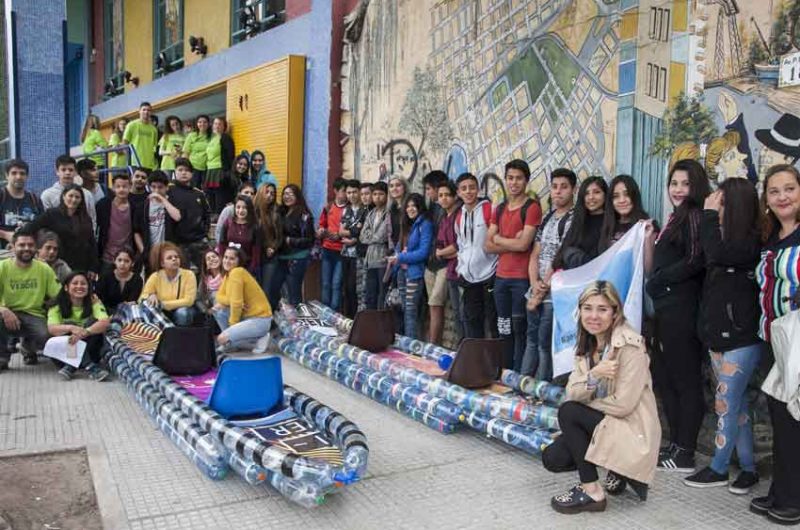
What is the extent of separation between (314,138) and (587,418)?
24.2ft

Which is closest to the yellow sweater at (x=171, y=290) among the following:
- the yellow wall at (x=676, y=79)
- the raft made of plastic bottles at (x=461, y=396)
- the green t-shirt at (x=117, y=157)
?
the raft made of plastic bottles at (x=461, y=396)

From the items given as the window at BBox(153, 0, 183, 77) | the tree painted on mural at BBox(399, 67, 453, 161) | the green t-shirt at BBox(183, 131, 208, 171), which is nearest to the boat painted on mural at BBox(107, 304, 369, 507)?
the tree painted on mural at BBox(399, 67, 453, 161)

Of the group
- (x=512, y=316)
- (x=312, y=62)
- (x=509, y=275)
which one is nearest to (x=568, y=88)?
(x=509, y=275)

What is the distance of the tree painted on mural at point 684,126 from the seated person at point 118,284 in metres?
5.40

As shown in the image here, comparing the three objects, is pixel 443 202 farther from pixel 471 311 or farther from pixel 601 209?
pixel 601 209

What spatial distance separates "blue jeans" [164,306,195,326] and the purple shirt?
2.75 m

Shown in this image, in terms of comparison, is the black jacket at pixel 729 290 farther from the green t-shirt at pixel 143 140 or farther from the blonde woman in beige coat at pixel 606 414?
the green t-shirt at pixel 143 140

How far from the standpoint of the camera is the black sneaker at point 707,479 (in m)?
4.12

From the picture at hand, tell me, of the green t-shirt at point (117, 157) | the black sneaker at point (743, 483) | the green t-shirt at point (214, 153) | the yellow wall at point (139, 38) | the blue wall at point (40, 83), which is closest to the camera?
the black sneaker at point (743, 483)

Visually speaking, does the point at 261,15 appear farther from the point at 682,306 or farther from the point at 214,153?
the point at 682,306

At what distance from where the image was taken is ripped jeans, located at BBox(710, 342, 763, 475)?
396 centimetres

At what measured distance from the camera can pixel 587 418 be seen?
3756 millimetres

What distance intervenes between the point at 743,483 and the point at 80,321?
18.9ft

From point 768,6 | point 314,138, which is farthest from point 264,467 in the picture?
point 314,138
